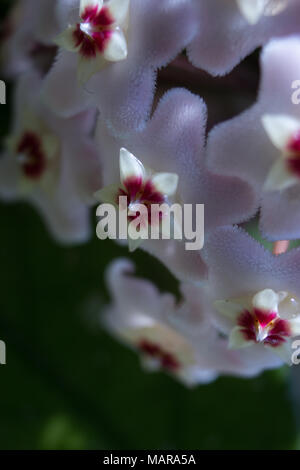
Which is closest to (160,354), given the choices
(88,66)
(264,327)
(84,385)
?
(84,385)

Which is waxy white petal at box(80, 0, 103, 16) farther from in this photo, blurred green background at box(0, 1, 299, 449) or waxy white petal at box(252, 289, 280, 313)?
blurred green background at box(0, 1, 299, 449)

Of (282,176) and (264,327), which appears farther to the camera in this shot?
(264,327)

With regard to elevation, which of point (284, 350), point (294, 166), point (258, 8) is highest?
point (258, 8)

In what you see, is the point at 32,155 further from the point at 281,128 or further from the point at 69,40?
the point at 281,128

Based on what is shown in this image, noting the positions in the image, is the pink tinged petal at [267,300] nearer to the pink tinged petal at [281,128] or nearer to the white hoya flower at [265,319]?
the white hoya flower at [265,319]

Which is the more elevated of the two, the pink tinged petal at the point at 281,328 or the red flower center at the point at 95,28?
the red flower center at the point at 95,28

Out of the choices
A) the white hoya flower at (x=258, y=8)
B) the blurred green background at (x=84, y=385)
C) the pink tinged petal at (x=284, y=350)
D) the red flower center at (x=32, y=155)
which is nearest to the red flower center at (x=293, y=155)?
the white hoya flower at (x=258, y=8)
